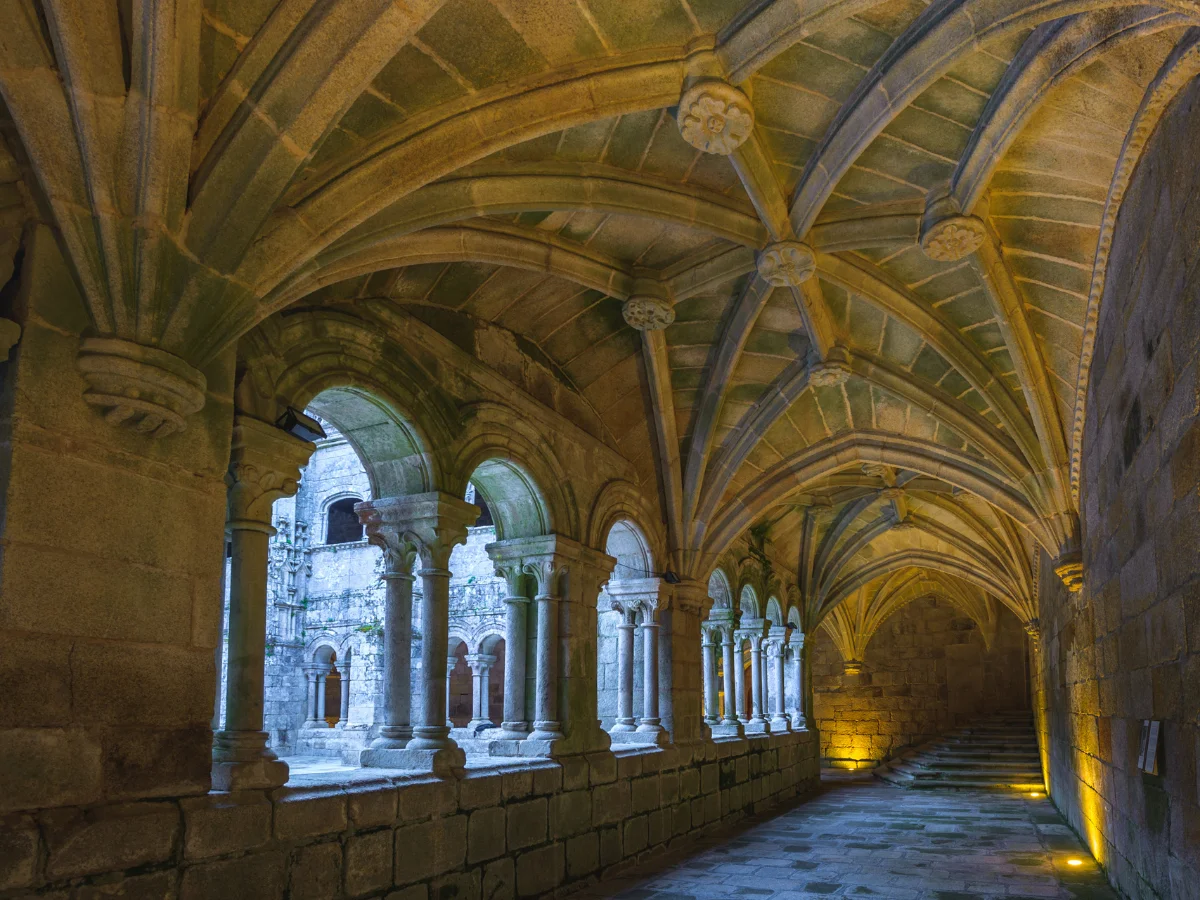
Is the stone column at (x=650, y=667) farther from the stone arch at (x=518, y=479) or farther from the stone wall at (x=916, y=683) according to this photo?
the stone wall at (x=916, y=683)

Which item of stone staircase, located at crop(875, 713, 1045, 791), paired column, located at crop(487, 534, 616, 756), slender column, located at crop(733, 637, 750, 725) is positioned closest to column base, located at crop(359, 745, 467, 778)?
paired column, located at crop(487, 534, 616, 756)

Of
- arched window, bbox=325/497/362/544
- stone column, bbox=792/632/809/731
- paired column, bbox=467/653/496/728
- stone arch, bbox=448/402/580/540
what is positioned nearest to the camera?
stone arch, bbox=448/402/580/540

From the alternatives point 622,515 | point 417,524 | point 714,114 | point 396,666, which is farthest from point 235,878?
point 622,515

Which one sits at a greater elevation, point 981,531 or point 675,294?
point 675,294

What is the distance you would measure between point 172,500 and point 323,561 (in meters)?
8.29

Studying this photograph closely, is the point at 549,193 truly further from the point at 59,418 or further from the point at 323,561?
the point at 323,561

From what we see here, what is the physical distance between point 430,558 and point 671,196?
2490mm

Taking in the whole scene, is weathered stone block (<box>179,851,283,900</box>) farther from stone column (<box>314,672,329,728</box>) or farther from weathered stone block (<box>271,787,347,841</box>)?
stone column (<box>314,672,329,728</box>)

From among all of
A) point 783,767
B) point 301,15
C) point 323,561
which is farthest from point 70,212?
point 783,767

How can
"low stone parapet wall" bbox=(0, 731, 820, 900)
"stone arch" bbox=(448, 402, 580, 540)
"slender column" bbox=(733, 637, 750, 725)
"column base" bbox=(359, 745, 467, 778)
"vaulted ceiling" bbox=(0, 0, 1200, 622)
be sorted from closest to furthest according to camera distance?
"low stone parapet wall" bbox=(0, 731, 820, 900) < "vaulted ceiling" bbox=(0, 0, 1200, 622) < "column base" bbox=(359, 745, 467, 778) < "stone arch" bbox=(448, 402, 580, 540) < "slender column" bbox=(733, 637, 750, 725)

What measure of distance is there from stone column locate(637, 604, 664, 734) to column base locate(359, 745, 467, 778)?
317cm

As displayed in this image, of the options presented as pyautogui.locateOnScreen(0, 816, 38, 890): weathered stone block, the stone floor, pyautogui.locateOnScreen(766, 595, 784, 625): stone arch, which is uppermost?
Result: pyautogui.locateOnScreen(766, 595, 784, 625): stone arch

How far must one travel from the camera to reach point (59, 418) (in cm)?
309

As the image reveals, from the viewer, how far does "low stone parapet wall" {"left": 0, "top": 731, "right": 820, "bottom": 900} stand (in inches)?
120
